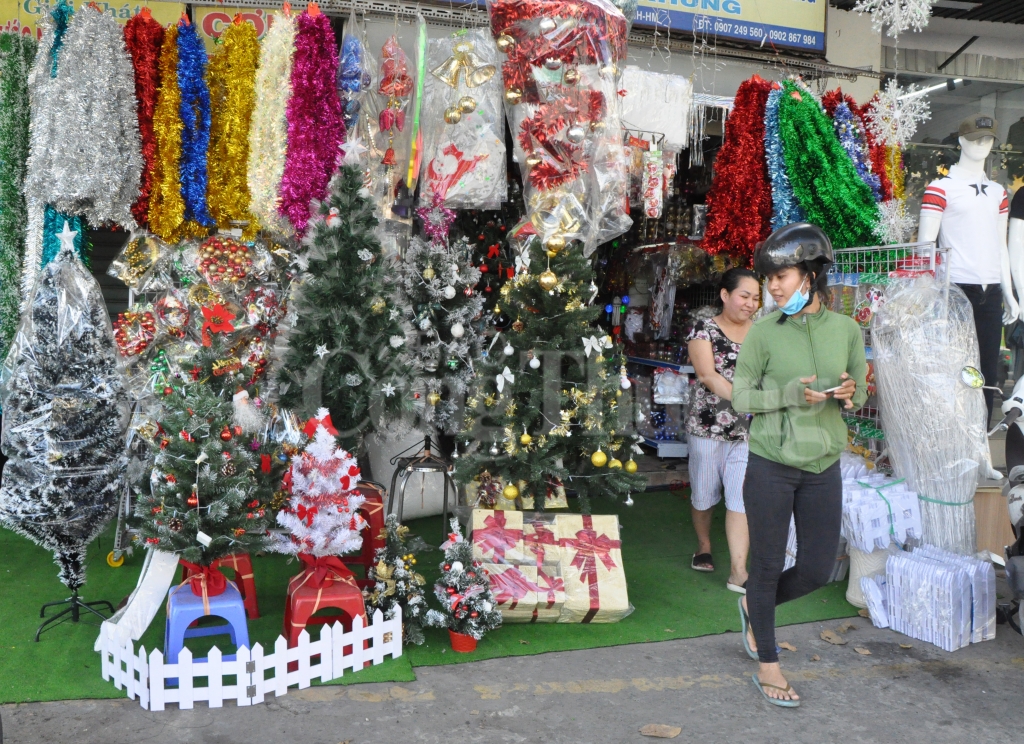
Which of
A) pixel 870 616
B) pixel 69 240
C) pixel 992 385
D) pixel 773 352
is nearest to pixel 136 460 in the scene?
pixel 69 240

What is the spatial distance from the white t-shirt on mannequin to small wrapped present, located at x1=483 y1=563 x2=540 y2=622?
2.99m

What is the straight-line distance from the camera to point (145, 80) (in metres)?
4.55

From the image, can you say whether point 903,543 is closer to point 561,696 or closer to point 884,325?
point 884,325

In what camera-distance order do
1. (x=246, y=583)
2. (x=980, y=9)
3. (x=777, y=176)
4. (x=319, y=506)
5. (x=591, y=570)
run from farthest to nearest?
(x=980, y=9) → (x=777, y=176) → (x=591, y=570) → (x=246, y=583) → (x=319, y=506)

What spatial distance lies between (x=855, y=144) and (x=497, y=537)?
10.2ft

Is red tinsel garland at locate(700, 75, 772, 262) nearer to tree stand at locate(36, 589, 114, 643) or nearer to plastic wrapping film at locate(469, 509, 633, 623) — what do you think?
plastic wrapping film at locate(469, 509, 633, 623)

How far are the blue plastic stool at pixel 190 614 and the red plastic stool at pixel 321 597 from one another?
0.21 meters

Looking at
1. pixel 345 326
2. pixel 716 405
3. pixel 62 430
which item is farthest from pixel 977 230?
pixel 62 430

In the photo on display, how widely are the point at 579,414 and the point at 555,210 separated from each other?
1.15 m

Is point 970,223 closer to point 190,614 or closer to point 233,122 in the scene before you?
point 233,122

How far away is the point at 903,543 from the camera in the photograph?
4.14m

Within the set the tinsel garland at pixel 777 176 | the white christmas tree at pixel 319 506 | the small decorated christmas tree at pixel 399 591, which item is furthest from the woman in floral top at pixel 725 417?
the white christmas tree at pixel 319 506

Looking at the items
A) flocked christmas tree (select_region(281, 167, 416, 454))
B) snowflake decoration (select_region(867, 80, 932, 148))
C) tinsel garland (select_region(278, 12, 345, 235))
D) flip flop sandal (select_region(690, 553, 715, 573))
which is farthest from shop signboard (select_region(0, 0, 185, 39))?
flip flop sandal (select_region(690, 553, 715, 573))

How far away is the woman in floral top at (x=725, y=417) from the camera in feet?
14.5
